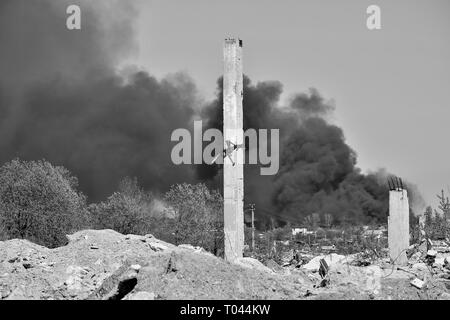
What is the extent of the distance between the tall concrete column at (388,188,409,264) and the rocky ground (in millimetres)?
639

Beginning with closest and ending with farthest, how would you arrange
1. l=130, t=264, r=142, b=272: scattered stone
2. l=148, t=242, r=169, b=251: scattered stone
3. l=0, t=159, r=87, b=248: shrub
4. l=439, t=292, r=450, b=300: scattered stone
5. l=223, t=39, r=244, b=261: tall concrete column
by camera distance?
l=439, t=292, r=450, b=300: scattered stone < l=130, t=264, r=142, b=272: scattered stone < l=148, t=242, r=169, b=251: scattered stone < l=223, t=39, r=244, b=261: tall concrete column < l=0, t=159, r=87, b=248: shrub

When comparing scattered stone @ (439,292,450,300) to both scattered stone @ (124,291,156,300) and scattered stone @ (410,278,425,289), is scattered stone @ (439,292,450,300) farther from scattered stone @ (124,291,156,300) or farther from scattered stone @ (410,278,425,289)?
scattered stone @ (124,291,156,300)

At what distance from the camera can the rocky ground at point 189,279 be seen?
13672mm

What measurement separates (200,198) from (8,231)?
873cm

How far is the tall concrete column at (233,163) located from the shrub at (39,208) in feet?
35.5

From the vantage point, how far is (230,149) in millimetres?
21625

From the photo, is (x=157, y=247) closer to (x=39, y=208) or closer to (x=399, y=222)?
(x=399, y=222)

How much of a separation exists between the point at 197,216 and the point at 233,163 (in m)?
11.1

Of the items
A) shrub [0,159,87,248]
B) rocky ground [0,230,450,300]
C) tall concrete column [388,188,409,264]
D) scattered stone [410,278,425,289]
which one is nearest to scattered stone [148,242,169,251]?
rocky ground [0,230,450,300]

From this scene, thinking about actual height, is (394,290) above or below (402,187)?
below

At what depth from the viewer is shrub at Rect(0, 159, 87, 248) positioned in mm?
30672
